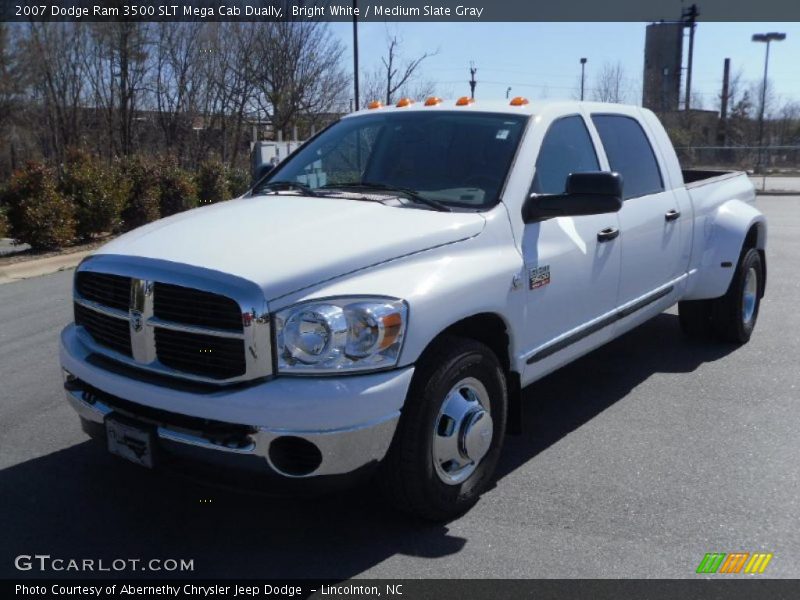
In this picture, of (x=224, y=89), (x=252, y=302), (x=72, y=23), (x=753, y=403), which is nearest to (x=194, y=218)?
(x=252, y=302)

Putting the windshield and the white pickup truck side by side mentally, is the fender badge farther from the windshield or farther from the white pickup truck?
the windshield

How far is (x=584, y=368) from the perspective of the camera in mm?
6039

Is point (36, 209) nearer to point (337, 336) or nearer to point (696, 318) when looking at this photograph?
point (696, 318)

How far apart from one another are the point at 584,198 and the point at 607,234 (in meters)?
0.75

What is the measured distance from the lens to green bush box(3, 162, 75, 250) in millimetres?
11617

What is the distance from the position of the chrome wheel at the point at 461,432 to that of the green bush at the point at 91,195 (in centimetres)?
1047

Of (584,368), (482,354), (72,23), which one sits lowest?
(584,368)

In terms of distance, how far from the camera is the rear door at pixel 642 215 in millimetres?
4945

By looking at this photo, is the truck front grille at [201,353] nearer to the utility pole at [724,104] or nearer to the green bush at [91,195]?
the green bush at [91,195]

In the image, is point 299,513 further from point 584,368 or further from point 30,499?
point 584,368

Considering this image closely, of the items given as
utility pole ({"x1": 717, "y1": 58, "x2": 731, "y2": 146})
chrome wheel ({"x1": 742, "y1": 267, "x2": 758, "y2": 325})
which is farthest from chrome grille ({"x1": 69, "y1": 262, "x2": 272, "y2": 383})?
utility pole ({"x1": 717, "y1": 58, "x2": 731, "y2": 146})

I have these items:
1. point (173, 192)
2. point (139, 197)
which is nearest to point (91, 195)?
point (139, 197)

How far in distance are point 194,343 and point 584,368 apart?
3.63 m

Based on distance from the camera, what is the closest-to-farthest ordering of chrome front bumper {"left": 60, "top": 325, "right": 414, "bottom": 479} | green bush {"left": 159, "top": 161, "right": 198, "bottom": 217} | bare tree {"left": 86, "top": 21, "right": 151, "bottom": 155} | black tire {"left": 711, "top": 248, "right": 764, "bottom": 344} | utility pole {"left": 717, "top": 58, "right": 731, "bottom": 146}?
1. chrome front bumper {"left": 60, "top": 325, "right": 414, "bottom": 479}
2. black tire {"left": 711, "top": 248, "right": 764, "bottom": 344}
3. green bush {"left": 159, "top": 161, "right": 198, "bottom": 217}
4. bare tree {"left": 86, "top": 21, "right": 151, "bottom": 155}
5. utility pole {"left": 717, "top": 58, "right": 731, "bottom": 146}
